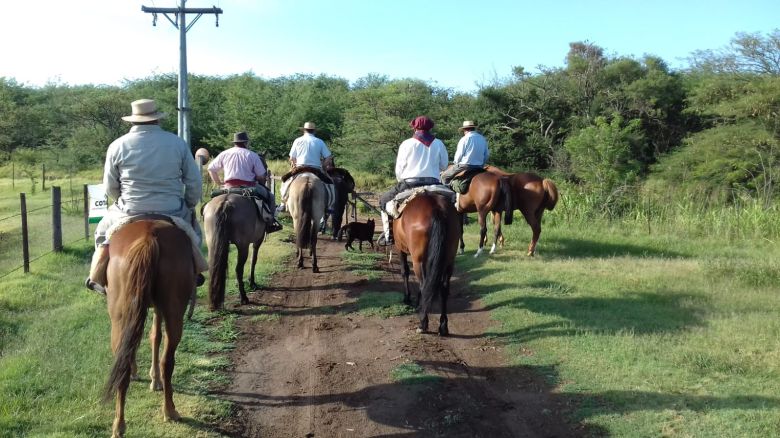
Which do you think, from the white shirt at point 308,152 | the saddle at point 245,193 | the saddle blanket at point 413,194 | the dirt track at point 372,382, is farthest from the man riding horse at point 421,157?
the white shirt at point 308,152

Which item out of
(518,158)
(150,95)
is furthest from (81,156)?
(518,158)

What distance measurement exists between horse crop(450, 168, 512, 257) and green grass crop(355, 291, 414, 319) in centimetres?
326

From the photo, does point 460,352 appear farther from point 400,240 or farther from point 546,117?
point 546,117

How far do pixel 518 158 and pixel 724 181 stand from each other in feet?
33.2

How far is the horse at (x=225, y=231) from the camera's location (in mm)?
7281

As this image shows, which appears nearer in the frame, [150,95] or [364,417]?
[364,417]

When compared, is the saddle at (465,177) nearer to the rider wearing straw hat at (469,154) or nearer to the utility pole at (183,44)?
the rider wearing straw hat at (469,154)

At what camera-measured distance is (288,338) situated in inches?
276

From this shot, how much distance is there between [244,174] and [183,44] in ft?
34.7

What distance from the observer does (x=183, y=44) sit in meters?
17.7

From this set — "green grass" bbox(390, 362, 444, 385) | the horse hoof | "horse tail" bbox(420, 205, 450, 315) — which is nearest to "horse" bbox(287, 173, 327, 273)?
"horse tail" bbox(420, 205, 450, 315)

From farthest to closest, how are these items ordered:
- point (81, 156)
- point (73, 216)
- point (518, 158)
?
1. point (81, 156)
2. point (518, 158)
3. point (73, 216)

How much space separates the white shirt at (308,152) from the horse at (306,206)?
24.8 inches

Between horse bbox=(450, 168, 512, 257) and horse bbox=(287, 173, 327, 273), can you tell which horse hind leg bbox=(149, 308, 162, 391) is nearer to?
horse bbox=(287, 173, 327, 273)
